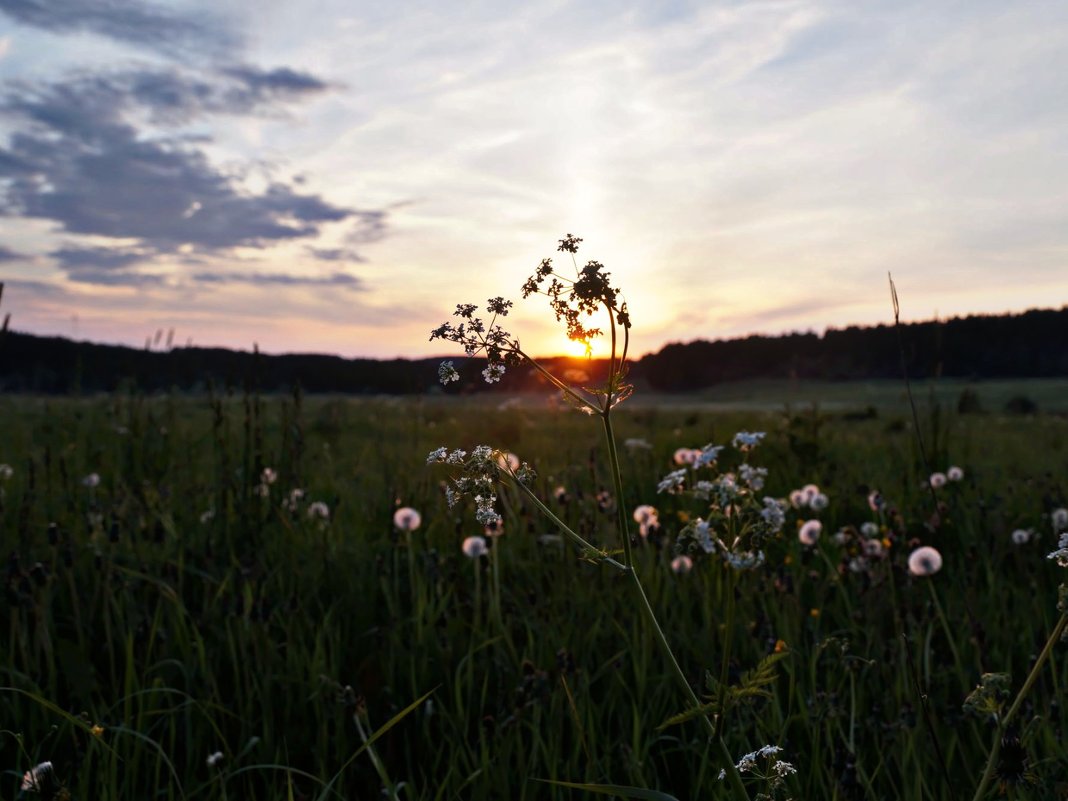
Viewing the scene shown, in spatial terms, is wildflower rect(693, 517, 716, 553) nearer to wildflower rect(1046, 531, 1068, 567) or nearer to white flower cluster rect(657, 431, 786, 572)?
white flower cluster rect(657, 431, 786, 572)

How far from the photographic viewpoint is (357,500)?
565cm

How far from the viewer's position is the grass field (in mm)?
2346

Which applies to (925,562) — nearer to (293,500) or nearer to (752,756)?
(752,756)

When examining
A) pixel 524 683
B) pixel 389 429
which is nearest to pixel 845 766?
pixel 524 683

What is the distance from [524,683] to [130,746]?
1334mm

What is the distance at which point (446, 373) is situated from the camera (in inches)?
56.5

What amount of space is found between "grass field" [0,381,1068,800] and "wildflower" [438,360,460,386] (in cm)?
79

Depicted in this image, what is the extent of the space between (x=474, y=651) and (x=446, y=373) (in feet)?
6.28

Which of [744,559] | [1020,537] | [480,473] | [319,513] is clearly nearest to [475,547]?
[319,513]

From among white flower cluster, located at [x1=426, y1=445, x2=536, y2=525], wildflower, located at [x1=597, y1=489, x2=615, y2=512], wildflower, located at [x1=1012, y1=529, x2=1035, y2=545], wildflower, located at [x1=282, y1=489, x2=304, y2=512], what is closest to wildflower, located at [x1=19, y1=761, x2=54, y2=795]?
white flower cluster, located at [x1=426, y1=445, x2=536, y2=525]

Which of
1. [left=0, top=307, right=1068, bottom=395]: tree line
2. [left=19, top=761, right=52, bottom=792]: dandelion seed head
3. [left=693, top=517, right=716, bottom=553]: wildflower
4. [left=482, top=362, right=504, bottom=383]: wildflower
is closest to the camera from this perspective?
[left=482, top=362, right=504, bottom=383]: wildflower

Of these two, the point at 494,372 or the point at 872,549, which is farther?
the point at 872,549

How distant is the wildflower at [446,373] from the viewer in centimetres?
143

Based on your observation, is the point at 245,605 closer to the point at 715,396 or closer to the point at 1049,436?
the point at 1049,436
